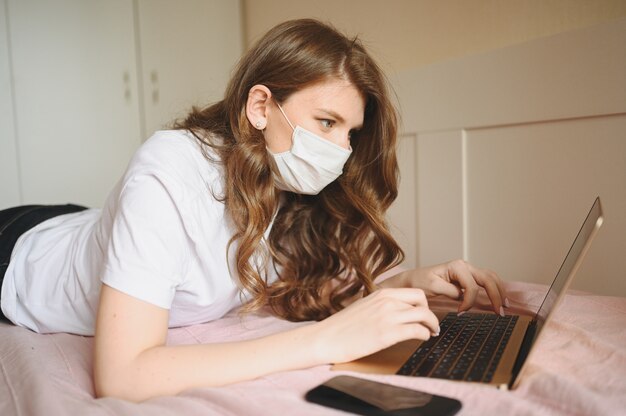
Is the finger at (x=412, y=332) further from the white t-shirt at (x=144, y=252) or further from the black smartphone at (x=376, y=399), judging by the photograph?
the white t-shirt at (x=144, y=252)

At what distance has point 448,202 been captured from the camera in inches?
59.1

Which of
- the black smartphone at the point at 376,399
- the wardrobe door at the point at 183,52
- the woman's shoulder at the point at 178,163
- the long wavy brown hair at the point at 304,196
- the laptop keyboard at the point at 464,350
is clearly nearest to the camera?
the black smartphone at the point at 376,399

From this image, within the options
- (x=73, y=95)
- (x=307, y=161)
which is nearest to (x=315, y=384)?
(x=307, y=161)

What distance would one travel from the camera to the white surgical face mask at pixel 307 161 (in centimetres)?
98

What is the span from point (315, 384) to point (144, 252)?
0.94 feet

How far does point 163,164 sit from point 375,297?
37 centimetres

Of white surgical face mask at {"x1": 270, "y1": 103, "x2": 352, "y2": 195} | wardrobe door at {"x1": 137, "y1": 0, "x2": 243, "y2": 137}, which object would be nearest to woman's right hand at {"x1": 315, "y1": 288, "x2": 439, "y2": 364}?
white surgical face mask at {"x1": 270, "y1": 103, "x2": 352, "y2": 195}

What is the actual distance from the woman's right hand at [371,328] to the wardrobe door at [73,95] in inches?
68.1

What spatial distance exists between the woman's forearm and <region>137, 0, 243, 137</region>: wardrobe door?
1.66m

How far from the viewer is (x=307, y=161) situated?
996 millimetres

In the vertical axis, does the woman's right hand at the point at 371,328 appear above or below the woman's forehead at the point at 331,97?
below

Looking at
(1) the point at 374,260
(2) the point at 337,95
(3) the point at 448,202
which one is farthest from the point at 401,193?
(2) the point at 337,95

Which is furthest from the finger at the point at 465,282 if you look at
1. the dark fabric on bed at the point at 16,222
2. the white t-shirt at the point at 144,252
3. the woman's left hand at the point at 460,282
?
the dark fabric on bed at the point at 16,222

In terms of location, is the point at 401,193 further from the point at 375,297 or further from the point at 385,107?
the point at 375,297
